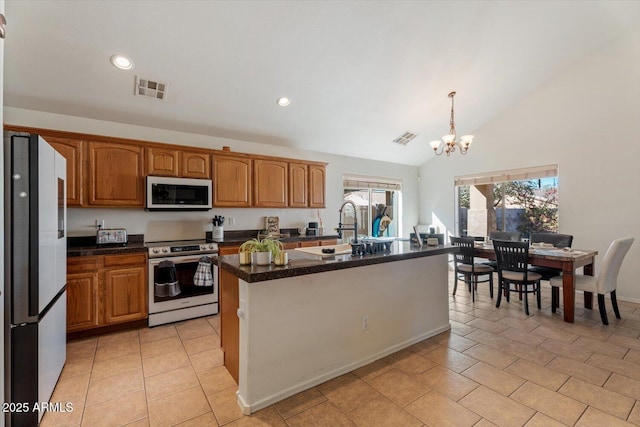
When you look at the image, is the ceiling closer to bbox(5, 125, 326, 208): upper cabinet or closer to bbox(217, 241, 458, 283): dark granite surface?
bbox(5, 125, 326, 208): upper cabinet

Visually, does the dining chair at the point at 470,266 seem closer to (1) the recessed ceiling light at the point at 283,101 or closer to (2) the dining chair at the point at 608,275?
(2) the dining chair at the point at 608,275

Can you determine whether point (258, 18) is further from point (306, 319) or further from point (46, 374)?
point (46, 374)

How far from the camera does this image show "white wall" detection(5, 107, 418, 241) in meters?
3.52

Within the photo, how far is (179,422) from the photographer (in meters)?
1.86

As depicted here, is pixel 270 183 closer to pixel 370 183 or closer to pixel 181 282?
pixel 181 282

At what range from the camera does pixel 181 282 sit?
3.61 meters

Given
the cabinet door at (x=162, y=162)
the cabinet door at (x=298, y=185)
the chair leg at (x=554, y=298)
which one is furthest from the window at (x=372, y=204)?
the cabinet door at (x=162, y=162)

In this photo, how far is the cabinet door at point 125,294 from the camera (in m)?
3.18

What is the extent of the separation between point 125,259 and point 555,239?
19.0 ft

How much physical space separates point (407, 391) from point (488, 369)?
81cm

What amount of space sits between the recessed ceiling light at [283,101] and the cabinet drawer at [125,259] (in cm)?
254

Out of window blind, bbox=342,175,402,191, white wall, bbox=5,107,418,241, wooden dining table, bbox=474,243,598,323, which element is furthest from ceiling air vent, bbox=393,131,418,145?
wooden dining table, bbox=474,243,598,323

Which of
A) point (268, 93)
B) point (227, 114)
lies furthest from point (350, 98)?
point (227, 114)

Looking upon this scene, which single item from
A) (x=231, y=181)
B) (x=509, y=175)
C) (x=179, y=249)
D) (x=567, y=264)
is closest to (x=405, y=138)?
(x=509, y=175)
